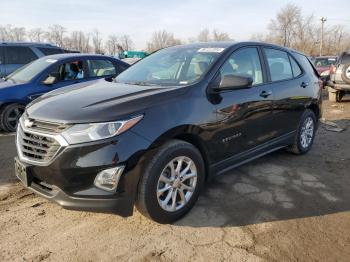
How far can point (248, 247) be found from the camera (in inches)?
116

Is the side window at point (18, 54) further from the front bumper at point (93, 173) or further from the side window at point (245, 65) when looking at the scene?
the front bumper at point (93, 173)

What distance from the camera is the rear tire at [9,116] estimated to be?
6.69 metres

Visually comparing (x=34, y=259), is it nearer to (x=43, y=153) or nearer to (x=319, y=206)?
(x=43, y=153)

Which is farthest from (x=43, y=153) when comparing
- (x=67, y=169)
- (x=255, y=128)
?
(x=255, y=128)

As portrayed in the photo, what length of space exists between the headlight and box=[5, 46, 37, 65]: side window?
7923mm

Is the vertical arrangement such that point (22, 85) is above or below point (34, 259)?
above

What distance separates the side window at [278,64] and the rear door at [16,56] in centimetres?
728

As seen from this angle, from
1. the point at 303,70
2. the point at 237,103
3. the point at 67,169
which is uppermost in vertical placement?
the point at 303,70

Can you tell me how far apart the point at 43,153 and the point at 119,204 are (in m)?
0.75

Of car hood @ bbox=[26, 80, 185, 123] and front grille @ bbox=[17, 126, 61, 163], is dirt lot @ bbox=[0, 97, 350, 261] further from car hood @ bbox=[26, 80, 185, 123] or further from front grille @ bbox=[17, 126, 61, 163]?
car hood @ bbox=[26, 80, 185, 123]

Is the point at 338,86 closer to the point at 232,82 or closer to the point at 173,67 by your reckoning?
the point at 173,67

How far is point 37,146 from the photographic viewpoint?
9.68 feet

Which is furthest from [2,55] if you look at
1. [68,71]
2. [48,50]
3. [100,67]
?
[100,67]


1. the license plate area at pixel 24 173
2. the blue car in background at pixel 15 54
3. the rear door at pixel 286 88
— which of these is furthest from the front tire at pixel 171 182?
the blue car in background at pixel 15 54
